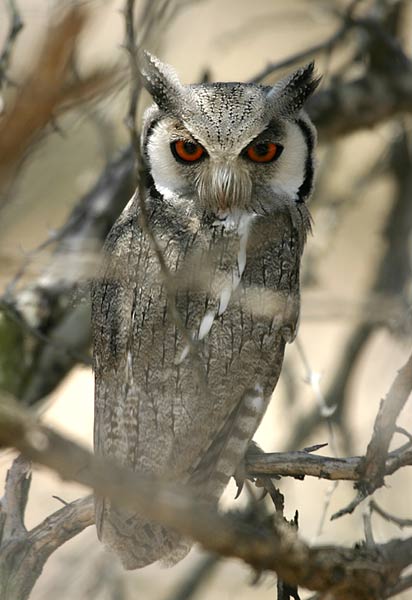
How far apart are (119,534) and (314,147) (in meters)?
1.17

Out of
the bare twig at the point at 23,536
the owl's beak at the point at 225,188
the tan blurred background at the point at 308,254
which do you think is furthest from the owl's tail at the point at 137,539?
the owl's beak at the point at 225,188

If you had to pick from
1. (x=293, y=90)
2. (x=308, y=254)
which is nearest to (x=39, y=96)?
(x=293, y=90)

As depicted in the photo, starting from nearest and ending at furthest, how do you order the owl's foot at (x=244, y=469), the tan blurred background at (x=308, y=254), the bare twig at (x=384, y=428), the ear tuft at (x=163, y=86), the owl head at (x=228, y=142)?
the bare twig at (x=384, y=428) < the owl's foot at (x=244, y=469) < the owl head at (x=228, y=142) < the ear tuft at (x=163, y=86) < the tan blurred background at (x=308, y=254)

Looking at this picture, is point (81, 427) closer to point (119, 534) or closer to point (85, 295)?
point (85, 295)

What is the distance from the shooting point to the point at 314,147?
97.0 inches

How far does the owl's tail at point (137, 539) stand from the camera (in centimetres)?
213

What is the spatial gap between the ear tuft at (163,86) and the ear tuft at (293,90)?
0.26 meters

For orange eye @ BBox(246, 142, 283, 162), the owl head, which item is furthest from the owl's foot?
orange eye @ BBox(246, 142, 283, 162)

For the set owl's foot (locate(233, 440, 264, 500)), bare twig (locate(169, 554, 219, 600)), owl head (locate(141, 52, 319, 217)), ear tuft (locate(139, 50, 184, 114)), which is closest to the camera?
owl's foot (locate(233, 440, 264, 500))

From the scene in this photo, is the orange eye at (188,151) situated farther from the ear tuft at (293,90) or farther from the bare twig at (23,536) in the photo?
the bare twig at (23,536)

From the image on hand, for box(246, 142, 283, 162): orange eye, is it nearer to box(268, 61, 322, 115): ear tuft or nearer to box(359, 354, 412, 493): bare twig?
box(268, 61, 322, 115): ear tuft

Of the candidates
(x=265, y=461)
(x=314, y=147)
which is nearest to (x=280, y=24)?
(x=314, y=147)

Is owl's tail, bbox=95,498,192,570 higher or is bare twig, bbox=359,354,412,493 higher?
bare twig, bbox=359,354,412,493

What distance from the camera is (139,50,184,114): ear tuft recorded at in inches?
91.6
